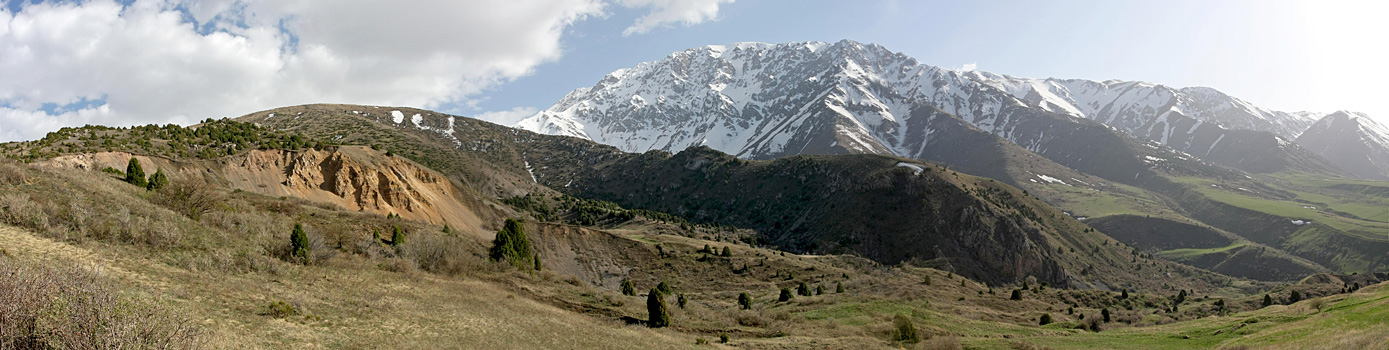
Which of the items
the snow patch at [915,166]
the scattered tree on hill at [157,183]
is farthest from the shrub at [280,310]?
the snow patch at [915,166]

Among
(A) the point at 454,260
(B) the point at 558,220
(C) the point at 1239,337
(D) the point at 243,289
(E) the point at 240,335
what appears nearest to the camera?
(E) the point at 240,335

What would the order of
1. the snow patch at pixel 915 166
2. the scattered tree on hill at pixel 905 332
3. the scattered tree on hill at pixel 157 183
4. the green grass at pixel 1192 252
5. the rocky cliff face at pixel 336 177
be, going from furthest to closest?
the green grass at pixel 1192 252, the snow patch at pixel 915 166, the rocky cliff face at pixel 336 177, the scattered tree on hill at pixel 157 183, the scattered tree on hill at pixel 905 332

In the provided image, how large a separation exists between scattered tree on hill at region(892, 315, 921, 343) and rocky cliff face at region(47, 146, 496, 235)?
46819 mm

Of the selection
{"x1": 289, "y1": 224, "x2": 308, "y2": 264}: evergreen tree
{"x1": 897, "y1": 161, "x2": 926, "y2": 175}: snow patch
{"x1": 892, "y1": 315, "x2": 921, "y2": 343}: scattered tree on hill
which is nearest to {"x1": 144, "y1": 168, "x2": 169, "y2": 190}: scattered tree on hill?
{"x1": 289, "y1": 224, "x2": 308, "y2": 264}: evergreen tree

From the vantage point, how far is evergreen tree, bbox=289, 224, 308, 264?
1046 inches

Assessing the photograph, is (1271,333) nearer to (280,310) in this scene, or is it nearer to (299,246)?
(280,310)

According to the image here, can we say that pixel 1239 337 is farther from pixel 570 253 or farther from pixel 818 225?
pixel 818 225

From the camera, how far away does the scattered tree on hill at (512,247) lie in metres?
42.8

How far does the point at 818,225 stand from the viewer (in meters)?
106

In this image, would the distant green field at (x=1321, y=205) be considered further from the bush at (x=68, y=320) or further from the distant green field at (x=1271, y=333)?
the bush at (x=68, y=320)

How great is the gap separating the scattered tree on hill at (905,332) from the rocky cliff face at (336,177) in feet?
154

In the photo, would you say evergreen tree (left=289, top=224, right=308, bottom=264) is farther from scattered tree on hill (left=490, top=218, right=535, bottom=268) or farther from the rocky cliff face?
the rocky cliff face

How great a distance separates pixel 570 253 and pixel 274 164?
28.1 metres

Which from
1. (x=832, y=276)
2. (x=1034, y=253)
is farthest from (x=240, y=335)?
(x=1034, y=253)
